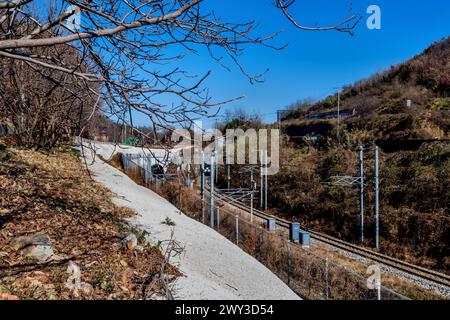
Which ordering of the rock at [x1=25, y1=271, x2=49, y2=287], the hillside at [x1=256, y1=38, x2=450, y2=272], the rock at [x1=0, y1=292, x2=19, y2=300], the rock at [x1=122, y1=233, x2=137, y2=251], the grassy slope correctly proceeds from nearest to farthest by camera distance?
1. the rock at [x1=0, y1=292, x2=19, y2=300]
2. the rock at [x1=25, y1=271, x2=49, y2=287]
3. the grassy slope
4. the rock at [x1=122, y1=233, x2=137, y2=251]
5. the hillside at [x1=256, y1=38, x2=450, y2=272]

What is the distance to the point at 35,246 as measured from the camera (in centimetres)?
470

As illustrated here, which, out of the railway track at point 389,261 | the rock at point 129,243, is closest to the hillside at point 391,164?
the railway track at point 389,261

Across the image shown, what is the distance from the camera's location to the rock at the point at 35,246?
4.63 m

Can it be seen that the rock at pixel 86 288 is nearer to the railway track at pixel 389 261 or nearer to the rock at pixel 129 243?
the rock at pixel 129 243

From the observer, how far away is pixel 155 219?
11.6 metres

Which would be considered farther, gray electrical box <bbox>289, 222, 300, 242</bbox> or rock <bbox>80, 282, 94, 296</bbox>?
gray electrical box <bbox>289, 222, 300, 242</bbox>

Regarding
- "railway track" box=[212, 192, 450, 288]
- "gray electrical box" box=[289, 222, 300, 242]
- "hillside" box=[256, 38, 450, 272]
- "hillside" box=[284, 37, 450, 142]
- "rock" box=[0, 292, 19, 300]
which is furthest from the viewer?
"hillside" box=[284, 37, 450, 142]

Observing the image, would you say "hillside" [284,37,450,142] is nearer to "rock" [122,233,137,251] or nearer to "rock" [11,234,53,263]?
"rock" [122,233,137,251]

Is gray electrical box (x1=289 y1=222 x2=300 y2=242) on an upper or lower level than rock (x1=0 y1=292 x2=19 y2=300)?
lower

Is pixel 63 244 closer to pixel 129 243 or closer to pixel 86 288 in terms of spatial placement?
pixel 129 243

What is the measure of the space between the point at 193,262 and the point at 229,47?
513cm

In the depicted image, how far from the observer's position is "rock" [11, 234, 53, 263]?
15.2ft

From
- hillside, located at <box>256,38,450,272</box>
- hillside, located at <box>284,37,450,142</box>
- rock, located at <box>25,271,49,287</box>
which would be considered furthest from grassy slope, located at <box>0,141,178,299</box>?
hillside, located at <box>284,37,450,142</box>
